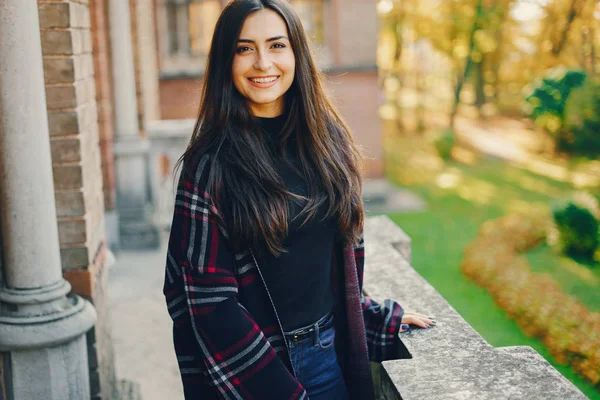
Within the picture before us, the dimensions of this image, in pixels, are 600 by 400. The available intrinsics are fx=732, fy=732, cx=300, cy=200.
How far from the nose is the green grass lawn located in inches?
146

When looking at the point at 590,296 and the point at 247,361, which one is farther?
the point at 590,296

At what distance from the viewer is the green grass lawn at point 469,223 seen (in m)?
6.51

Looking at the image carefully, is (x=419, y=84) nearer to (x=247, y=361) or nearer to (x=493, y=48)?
(x=493, y=48)

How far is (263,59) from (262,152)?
0.89 ft

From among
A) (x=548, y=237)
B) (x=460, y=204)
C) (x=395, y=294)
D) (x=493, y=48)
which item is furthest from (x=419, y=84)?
(x=395, y=294)

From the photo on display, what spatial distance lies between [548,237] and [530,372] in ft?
21.9

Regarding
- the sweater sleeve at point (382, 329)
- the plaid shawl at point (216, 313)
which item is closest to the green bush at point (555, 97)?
the sweater sleeve at point (382, 329)

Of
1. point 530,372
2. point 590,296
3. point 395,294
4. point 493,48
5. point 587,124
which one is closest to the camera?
point 530,372

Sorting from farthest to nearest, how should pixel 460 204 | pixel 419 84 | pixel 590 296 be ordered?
pixel 419 84 < pixel 460 204 < pixel 590 296

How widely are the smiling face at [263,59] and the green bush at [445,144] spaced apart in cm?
1592

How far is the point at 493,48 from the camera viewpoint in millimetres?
18469

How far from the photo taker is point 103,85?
7.07 m

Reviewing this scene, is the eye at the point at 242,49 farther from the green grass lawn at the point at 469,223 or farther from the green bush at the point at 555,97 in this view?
the green bush at the point at 555,97

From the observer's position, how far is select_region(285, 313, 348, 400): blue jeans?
2189 millimetres
